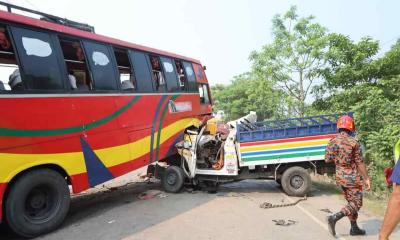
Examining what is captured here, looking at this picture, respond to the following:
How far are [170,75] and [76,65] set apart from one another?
342cm

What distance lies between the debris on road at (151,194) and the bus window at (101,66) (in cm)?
276

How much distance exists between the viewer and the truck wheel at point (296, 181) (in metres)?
8.61

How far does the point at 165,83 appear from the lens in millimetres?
9750

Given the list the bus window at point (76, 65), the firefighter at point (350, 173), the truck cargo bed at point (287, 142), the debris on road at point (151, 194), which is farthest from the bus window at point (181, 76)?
the firefighter at point (350, 173)

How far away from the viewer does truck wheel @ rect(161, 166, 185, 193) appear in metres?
9.46

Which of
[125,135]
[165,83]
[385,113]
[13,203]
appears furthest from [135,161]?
[385,113]

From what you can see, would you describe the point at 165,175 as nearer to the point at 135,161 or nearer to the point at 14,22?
the point at 135,161

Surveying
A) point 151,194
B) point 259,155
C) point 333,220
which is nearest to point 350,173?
point 333,220

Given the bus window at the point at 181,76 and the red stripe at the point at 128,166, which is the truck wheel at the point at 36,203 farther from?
the bus window at the point at 181,76

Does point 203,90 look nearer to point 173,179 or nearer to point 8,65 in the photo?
point 173,179

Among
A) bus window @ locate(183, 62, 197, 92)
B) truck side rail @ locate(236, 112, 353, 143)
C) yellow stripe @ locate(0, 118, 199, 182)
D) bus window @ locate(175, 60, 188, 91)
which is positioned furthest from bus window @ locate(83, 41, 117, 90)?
bus window @ locate(183, 62, 197, 92)

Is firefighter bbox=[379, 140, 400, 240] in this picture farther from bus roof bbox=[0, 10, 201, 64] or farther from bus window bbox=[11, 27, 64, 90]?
bus roof bbox=[0, 10, 201, 64]

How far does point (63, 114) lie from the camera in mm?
6328

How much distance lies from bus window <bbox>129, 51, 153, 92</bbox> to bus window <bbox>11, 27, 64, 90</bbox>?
243cm
